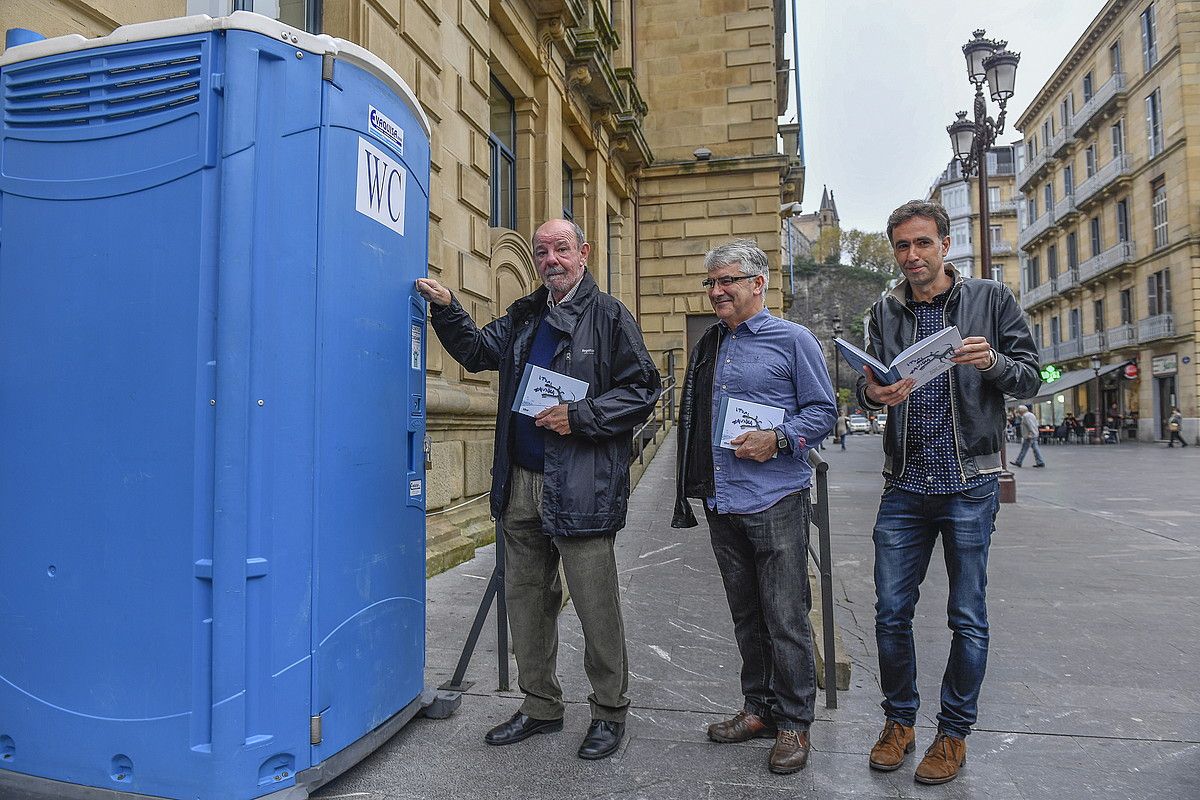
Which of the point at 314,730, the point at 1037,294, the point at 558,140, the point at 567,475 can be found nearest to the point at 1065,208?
the point at 1037,294

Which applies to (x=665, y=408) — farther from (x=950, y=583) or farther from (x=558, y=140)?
(x=950, y=583)

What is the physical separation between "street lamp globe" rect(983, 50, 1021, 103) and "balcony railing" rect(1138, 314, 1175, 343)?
88.1 ft

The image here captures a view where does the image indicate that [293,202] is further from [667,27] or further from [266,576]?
[667,27]

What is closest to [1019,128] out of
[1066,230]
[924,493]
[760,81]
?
[1066,230]

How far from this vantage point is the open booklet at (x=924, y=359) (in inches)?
105

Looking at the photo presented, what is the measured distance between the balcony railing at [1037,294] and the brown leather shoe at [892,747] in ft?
164

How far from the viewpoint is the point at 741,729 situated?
321 cm

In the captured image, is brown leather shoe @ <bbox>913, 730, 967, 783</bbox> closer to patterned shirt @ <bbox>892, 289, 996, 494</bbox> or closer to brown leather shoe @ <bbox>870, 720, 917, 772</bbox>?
brown leather shoe @ <bbox>870, 720, 917, 772</bbox>

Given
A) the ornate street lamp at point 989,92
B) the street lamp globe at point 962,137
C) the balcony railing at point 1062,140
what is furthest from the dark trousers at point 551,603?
the balcony railing at point 1062,140

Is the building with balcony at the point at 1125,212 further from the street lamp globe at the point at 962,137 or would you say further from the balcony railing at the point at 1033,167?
the street lamp globe at the point at 962,137

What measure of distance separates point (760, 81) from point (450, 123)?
13275 mm

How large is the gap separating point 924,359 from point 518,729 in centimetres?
210

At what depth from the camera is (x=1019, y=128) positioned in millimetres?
53250

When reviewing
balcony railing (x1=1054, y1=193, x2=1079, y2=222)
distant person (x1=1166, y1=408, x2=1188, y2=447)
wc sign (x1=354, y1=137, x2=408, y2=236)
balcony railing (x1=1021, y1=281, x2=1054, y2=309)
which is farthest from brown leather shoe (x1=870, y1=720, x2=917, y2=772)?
balcony railing (x1=1021, y1=281, x2=1054, y2=309)
